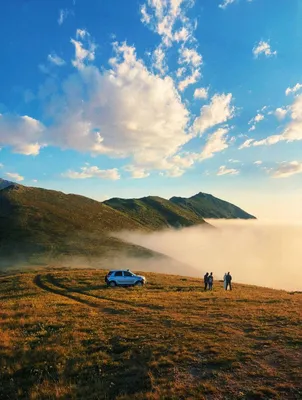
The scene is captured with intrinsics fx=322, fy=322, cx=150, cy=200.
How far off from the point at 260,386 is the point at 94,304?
19630 millimetres

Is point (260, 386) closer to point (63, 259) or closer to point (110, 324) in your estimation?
point (110, 324)

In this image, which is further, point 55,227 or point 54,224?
point 54,224

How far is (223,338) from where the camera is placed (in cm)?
1744

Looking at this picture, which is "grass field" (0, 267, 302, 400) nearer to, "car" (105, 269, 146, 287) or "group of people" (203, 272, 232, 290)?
"group of people" (203, 272, 232, 290)

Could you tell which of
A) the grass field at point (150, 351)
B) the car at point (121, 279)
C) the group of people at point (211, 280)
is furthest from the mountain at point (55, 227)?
the grass field at point (150, 351)

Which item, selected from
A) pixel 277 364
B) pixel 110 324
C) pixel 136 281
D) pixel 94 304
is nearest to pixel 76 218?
pixel 136 281

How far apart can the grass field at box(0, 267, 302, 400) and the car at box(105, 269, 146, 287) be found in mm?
12863

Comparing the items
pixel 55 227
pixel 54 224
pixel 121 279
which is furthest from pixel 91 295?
pixel 54 224

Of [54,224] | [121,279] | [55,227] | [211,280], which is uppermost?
[54,224]

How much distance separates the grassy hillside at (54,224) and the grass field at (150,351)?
66.1m

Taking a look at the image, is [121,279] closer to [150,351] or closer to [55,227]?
[150,351]

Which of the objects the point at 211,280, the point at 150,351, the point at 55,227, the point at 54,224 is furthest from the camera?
the point at 54,224

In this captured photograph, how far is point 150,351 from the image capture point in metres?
15.6

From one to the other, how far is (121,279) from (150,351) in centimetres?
2665
